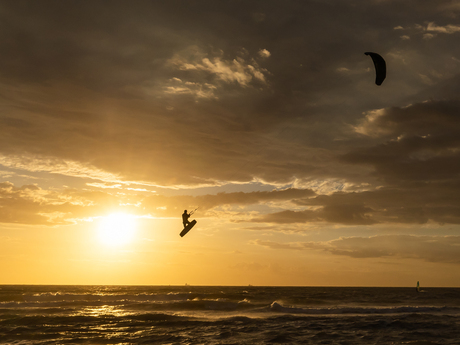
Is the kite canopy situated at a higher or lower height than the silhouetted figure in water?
higher

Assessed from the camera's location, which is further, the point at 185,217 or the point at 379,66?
the point at 185,217

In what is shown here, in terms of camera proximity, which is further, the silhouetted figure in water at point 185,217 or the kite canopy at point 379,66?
the silhouetted figure in water at point 185,217

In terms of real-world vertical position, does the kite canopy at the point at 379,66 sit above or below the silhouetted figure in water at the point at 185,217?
above

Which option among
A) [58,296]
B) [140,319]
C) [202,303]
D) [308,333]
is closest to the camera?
[308,333]

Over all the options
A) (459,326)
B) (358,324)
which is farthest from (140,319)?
(459,326)

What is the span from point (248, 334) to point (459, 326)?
15.4 m

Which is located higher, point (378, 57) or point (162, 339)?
point (378, 57)

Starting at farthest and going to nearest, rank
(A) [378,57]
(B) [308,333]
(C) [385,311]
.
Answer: (C) [385,311], (B) [308,333], (A) [378,57]

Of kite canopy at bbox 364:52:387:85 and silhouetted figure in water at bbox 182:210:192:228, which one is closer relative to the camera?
kite canopy at bbox 364:52:387:85

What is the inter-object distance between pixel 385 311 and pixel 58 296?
45.9m

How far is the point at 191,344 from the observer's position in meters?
18.6

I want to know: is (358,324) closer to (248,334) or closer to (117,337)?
(248,334)

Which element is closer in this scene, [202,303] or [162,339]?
[162,339]

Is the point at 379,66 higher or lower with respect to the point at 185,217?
higher
